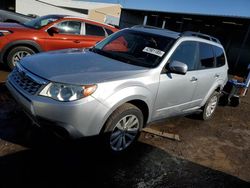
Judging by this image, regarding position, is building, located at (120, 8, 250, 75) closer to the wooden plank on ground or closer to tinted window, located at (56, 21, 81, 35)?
tinted window, located at (56, 21, 81, 35)

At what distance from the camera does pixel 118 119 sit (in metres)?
3.29

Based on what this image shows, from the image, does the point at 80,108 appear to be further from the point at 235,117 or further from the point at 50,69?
the point at 235,117

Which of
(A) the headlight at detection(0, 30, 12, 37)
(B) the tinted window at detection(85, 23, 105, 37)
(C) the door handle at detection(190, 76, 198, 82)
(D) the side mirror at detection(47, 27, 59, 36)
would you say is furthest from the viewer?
→ (B) the tinted window at detection(85, 23, 105, 37)

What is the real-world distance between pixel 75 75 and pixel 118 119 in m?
0.79

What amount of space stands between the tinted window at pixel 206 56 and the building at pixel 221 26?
13.7 meters

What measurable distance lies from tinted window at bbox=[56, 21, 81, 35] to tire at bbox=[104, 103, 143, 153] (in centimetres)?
446

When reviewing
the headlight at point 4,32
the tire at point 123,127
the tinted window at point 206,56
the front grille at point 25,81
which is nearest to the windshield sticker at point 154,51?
the tire at point 123,127

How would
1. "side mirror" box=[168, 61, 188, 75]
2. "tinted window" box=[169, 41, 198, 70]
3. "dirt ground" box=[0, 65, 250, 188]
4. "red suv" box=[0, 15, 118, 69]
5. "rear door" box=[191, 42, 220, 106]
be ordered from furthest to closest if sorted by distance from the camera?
"red suv" box=[0, 15, 118, 69] → "rear door" box=[191, 42, 220, 106] → "tinted window" box=[169, 41, 198, 70] → "side mirror" box=[168, 61, 188, 75] → "dirt ground" box=[0, 65, 250, 188]

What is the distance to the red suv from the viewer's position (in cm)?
623

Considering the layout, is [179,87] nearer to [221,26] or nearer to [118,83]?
[118,83]

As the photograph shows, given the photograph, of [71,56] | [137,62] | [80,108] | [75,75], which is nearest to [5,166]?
[80,108]

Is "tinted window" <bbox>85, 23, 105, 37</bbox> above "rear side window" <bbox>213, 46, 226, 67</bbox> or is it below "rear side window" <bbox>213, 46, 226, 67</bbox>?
below

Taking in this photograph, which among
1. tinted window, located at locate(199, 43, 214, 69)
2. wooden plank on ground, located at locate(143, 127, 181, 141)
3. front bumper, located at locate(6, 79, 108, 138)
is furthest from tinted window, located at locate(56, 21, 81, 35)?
front bumper, located at locate(6, 79, 108, 138)

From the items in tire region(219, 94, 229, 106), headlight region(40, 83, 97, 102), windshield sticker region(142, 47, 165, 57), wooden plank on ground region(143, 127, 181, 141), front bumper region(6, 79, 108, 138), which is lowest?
tire region(219, 94, 229, 106)
